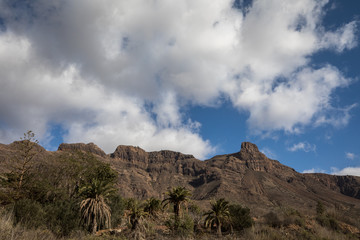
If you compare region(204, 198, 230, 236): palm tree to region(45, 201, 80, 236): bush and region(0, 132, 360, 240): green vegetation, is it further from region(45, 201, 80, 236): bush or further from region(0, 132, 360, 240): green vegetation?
region(45, 201, 80, 236): bush

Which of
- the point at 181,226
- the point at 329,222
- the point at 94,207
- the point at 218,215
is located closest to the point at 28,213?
the point at 94,207

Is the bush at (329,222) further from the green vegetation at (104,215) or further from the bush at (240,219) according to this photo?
the bush at (240,219)

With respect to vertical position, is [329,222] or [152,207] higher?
[152,207]

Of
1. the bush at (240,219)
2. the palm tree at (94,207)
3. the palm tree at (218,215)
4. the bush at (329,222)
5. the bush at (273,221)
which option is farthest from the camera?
the bush at (240,219)

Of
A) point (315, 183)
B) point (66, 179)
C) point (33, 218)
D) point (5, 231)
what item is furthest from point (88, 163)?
point (315, 183)

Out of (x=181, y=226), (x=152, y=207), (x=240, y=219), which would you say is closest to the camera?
(x=181, y=226)

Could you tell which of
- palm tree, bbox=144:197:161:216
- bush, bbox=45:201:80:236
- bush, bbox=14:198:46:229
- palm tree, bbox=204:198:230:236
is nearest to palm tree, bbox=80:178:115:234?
bush, bbox=45:201:80:236

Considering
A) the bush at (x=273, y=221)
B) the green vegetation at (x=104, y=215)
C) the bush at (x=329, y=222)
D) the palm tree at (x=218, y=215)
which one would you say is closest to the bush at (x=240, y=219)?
the green vegetation at (x=104, y=215)

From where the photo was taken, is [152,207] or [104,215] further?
[152,207]

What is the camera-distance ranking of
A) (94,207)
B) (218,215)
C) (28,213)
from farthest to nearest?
1. (218,215)
2. (94,207)
3. (28,213)

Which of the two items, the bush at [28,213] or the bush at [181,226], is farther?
the bush at [181,226]

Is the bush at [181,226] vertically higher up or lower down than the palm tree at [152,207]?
lower down

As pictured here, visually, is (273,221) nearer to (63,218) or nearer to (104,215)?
(104,215)

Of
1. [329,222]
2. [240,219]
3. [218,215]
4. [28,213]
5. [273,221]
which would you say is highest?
[329,222]
